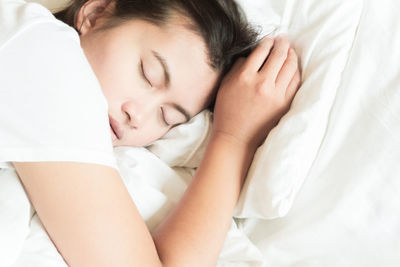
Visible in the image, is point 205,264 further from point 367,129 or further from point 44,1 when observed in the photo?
point 44,1

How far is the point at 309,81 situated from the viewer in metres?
1.01

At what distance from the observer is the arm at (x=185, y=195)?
0.69m

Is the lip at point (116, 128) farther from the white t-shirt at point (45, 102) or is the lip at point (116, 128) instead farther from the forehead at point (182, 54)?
the white t-shirt at point (45, 102)

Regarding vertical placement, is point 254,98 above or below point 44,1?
above

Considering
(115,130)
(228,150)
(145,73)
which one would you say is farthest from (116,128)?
(228,150)

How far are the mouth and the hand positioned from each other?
0.71 feet

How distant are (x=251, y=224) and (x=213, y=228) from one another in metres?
0.15

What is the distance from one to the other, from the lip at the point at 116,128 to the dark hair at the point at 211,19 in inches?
9.4

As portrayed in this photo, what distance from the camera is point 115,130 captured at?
3.31 feet

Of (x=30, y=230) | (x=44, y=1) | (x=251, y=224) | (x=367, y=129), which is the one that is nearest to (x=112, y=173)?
(x=30, y=230)

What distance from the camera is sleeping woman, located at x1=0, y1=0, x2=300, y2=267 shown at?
2.21 ft

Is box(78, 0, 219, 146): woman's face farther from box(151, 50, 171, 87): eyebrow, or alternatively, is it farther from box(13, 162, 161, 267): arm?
box(13, 162, 161, 267): arm

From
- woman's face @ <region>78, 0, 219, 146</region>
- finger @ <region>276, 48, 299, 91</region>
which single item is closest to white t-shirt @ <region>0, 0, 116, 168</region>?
woman's face @ <region>78, 0, 219, 146</region>

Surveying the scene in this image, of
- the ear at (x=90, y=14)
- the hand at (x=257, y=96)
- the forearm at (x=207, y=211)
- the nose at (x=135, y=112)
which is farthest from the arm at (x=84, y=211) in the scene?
the ear at (x=90, y=14)
